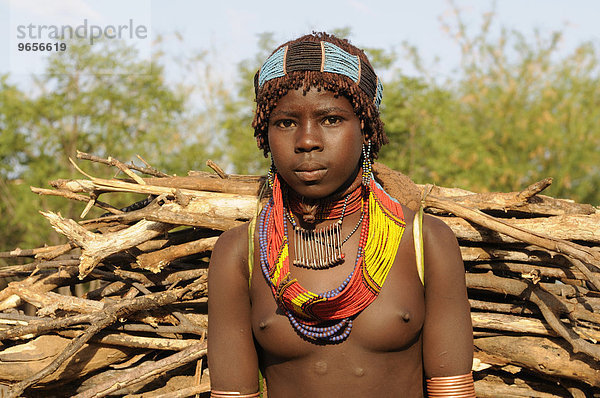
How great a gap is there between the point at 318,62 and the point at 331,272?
88cm

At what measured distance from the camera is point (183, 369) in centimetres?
379

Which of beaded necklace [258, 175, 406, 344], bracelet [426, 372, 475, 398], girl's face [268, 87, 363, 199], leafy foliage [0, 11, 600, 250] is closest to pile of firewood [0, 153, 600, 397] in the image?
beaded necklace [258, 175, 406, 344]

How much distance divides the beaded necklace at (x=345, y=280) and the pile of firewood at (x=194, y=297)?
85 centimetres

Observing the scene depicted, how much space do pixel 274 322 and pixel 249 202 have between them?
124 centimetres

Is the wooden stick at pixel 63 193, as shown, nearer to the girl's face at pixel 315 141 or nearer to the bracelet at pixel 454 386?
the girl's face at pixel 315 141

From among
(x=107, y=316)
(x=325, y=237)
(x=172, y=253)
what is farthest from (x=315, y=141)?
(x=107, y=316)

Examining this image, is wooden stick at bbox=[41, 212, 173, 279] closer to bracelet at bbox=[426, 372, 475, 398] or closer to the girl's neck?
the girl's neck

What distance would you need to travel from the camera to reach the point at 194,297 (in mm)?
3711

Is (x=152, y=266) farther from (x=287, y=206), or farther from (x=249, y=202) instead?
(x=287, y=206)

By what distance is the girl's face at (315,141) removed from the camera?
2350mm

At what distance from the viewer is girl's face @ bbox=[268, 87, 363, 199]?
2.35m

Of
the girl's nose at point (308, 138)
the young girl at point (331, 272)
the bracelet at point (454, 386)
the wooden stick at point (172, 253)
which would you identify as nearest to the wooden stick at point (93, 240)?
the wooden stick at point (172, 253)

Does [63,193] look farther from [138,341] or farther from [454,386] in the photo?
[454,386]

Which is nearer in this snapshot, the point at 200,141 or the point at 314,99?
the point at 314,99
